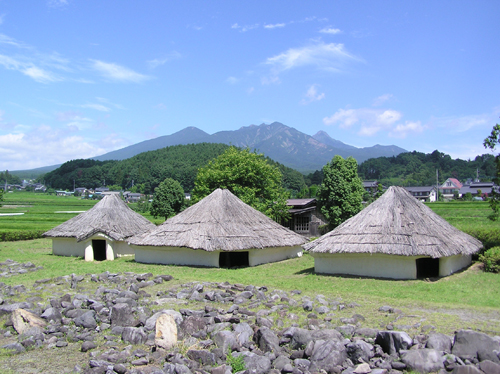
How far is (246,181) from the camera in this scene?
36719 millimetres

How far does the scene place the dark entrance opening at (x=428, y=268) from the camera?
2092cm

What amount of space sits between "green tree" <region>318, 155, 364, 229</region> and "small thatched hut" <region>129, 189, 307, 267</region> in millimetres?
11400

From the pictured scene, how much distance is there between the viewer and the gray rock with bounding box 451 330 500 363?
9328 mm

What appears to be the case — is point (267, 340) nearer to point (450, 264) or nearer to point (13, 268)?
point (450, 264)

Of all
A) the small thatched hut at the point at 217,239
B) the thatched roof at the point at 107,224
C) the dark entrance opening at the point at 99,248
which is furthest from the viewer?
the dark entrance opening at the point at 99,248

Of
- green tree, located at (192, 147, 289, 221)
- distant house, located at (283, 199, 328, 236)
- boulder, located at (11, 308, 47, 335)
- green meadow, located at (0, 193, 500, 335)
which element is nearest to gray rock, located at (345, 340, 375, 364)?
green meadow, located at (0, 193, 500, 335)

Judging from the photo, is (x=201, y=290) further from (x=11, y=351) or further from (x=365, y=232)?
(x=365, y=232)

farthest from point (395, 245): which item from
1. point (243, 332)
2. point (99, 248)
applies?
point (99, 248)

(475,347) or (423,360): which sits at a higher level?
(475,347)

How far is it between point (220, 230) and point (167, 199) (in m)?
25.7

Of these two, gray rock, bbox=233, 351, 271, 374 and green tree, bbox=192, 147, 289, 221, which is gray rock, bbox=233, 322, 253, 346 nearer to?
gray rock, bbox=233, 351, 271, 374

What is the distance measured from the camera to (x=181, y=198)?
50312mm

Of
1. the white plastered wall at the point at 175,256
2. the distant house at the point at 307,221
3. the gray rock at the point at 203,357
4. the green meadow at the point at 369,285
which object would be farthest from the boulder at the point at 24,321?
the distant house at the point at 307,221

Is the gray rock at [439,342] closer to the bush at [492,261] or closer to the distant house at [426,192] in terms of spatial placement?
the bush at [492,261]
